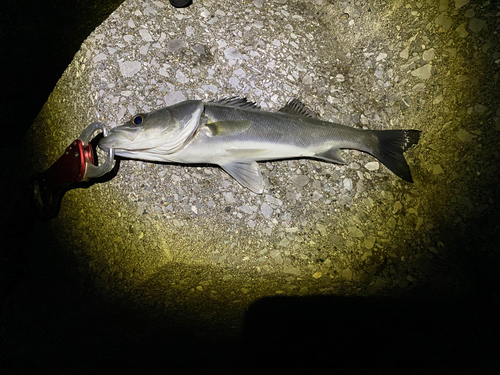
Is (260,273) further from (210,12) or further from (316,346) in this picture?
(210,12)

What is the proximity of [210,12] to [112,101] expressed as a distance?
1.26 m

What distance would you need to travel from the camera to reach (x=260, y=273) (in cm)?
288

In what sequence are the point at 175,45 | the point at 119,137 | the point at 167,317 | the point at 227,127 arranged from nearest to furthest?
the point at 119,137 < the point at 227,127 < the point at 167,317 < the point at 175,45

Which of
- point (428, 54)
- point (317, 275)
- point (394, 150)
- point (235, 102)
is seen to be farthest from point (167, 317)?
point (428, 54)

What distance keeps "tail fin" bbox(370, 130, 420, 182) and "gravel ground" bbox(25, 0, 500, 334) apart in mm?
177

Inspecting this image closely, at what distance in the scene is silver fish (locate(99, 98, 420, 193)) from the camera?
248cm

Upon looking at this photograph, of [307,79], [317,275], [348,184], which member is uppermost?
[307,79]

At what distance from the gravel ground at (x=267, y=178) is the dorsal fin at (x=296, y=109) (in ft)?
0.72

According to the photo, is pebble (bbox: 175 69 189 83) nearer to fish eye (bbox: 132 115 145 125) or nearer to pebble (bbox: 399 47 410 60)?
fish eye (bbox: 132 115 145 125)

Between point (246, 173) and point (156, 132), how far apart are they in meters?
0.79

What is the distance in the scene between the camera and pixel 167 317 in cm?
272

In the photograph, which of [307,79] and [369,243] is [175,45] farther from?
[369,243]

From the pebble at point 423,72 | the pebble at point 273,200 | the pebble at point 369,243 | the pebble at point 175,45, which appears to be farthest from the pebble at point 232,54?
the pebble at point 369,243

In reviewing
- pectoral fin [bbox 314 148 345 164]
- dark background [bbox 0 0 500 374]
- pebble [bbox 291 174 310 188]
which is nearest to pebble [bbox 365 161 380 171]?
pectoral fin [bbox 314 148 345 164]
